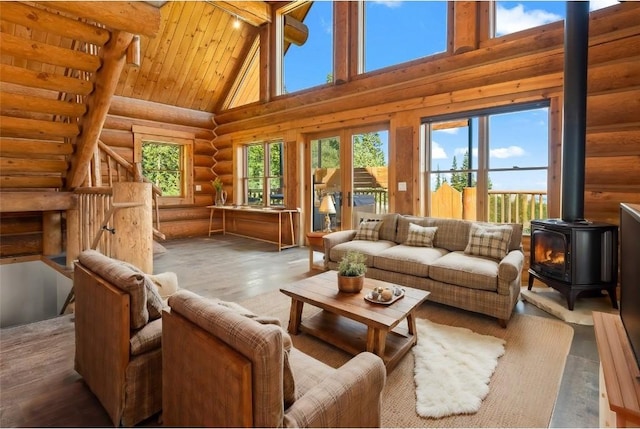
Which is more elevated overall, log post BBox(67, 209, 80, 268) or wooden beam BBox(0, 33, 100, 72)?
wooden beam BBox(0, 33, 100, 72)

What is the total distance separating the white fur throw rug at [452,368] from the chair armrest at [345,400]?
24.2 inches

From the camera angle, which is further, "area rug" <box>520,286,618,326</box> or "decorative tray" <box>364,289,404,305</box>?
"area rug" <box>520,286,618,326</box>

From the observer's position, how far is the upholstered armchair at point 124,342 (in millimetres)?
1604

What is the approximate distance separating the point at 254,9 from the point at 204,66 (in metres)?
1.71

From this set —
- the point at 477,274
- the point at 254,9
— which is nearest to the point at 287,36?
the point at 254,9

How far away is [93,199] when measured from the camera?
14.2 ft

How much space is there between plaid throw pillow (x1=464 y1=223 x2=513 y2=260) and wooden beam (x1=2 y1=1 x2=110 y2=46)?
13.9 ft

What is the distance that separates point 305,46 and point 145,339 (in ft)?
22.6

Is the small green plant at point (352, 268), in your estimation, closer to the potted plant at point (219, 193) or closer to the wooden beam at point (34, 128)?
the wooden beam at point (34, 128)

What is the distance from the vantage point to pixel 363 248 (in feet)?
13.1

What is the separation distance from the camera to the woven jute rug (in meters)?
1.71

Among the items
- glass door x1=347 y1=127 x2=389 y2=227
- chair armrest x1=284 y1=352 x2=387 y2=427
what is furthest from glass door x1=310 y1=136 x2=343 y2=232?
chair armrest x1=284 y1=352 x2=387 y2=427

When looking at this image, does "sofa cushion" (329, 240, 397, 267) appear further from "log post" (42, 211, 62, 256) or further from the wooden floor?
"log post" (42, 211, 62, 256)

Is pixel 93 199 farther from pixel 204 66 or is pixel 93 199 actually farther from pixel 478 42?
pixel 478 42
